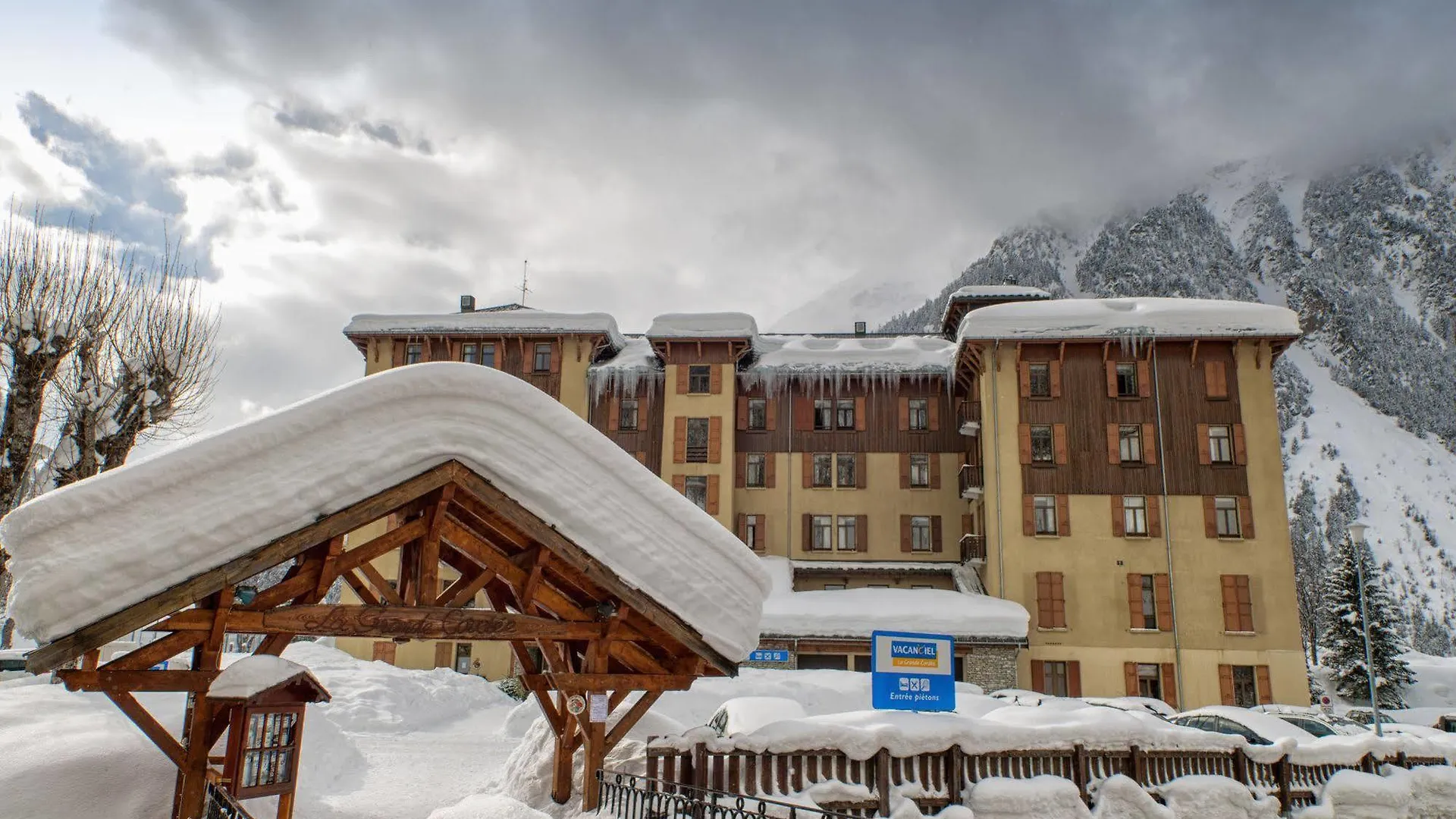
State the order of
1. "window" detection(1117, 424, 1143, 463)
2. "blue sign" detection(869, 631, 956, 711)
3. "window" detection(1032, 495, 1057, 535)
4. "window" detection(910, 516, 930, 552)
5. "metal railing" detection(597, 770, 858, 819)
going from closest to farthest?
"metal railing" detection(597, 770, 858, 819)
"blue sign" detection(869, 631, 956, 711)
"window" detection(1032, 495, 1057, 535)
"window" detection(1117, 424, 1143, 463)
"window" detection(910, 516, 930, 552)

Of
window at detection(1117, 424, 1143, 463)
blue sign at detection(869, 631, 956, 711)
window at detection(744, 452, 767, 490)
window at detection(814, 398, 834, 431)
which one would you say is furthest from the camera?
window at detection(814, 398, 834, 431)

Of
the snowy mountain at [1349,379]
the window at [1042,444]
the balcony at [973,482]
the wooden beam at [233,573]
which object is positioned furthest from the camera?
the snowy mountain at [1349,379]

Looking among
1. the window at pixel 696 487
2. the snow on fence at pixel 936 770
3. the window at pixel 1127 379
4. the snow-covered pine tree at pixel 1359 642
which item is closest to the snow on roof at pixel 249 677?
the snow on fence at pixel 936 770

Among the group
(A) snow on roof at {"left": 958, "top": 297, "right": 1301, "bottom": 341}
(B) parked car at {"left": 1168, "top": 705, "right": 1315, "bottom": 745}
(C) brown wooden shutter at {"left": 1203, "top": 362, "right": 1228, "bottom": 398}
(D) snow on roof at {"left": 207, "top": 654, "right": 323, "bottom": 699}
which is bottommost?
(B) parked car at {"left": 1168, "top": 705, "right": 1315, "bottom": 745}

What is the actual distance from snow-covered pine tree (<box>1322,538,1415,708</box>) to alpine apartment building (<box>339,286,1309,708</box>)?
17582 millimetres

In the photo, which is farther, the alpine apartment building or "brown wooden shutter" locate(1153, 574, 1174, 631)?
"brown wooden shutter" locate(1153, 574, 1174, 631)

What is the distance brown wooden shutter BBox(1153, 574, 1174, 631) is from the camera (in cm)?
3070

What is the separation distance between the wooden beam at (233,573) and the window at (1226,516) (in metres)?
30.4

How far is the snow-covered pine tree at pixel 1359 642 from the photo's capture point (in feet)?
145

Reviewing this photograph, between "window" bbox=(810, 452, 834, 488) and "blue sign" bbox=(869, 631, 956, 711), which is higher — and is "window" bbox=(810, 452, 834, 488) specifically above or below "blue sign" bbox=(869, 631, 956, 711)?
above

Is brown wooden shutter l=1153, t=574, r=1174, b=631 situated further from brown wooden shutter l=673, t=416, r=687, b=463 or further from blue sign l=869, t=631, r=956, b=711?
blue sign l=869, t=631, r=956, b=711

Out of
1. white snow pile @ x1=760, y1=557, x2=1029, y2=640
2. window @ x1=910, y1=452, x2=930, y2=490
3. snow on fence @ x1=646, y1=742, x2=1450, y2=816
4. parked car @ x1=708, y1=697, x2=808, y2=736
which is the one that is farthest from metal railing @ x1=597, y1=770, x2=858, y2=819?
window @ x1=910, y1=452, x2=930, y2=490

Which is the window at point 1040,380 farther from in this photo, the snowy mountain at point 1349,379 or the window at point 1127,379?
the snowy mountain at point 1349,379

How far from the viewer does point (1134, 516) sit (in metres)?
32.0
